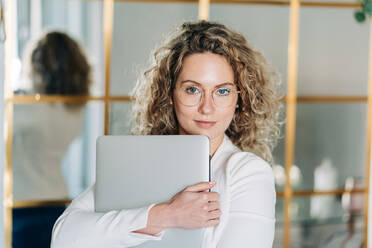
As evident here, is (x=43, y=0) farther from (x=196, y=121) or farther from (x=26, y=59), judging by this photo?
(x=196, y=121)

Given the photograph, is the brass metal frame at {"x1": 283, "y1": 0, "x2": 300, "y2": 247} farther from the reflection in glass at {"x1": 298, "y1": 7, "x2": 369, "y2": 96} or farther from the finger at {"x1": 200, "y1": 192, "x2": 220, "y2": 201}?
the finger at {"x1": 200, "y1": 192, "x2": 220, "y2": 201}

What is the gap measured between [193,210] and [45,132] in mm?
1601

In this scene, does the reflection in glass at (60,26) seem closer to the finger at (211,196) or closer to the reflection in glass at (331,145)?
the reflection in glass at (331,145)

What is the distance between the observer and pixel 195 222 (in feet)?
3.97

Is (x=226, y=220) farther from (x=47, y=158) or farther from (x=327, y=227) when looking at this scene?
(x=327, y=227)

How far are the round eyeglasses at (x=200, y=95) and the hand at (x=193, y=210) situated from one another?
0.27 meters

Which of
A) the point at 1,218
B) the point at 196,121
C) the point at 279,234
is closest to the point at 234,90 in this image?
the point at 196,121

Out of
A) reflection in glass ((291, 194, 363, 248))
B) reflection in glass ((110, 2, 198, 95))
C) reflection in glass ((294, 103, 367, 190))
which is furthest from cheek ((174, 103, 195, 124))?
reflection in glass ((291, 194, 363, 248))

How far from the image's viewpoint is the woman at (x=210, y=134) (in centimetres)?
122

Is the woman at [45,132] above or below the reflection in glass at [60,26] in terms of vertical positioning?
below

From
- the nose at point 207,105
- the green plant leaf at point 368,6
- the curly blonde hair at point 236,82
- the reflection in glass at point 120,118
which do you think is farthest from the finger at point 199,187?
the green plant leaf at point 368,6

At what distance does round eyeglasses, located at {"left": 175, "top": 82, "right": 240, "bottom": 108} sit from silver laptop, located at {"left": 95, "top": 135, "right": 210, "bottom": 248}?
0.49 ft

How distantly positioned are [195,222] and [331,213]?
207 centimetres

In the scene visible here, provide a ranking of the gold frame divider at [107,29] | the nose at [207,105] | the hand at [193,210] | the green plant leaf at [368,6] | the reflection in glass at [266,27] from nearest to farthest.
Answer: the hand at [193,210], the nose at [207,105], the green plant leaf at [368,6], the gold frame divider at [107,29], the reflection in glass at [266,27]
